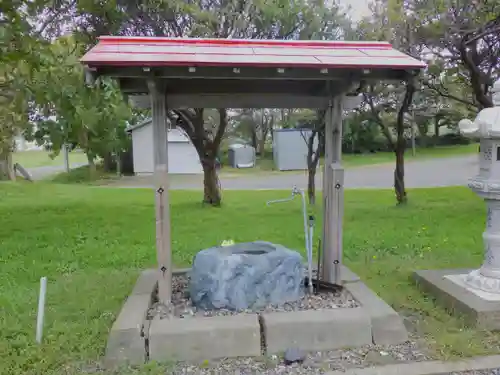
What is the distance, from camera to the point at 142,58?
361cm

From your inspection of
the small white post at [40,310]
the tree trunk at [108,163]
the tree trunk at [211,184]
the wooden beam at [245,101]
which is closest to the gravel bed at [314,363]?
the small white post at [40,310]

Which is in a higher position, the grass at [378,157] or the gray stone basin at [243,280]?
the grass at [378,157]

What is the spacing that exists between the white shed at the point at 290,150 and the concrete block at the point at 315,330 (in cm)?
2024

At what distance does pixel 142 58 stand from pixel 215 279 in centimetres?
191

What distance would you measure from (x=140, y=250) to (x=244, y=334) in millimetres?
3864

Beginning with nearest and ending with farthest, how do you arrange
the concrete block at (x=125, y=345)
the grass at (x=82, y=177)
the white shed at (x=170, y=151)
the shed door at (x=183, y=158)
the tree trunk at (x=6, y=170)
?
the concrete block at (x=125, y=345), the tree trunk at (x=6, y=170), the grass at (x=82, y=177), the white shed at (x=170, y=151), the shed door at (x=183, y=158)

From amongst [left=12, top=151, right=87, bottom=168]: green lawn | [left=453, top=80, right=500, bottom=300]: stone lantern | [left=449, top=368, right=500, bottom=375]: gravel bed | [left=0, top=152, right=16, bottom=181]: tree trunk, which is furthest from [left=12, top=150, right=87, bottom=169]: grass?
[left=449, top=368, right=500, bottom=375]: gravel bed

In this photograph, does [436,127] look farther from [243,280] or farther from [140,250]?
[243,280]

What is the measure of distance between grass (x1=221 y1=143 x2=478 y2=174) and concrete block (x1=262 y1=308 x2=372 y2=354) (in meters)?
19.9

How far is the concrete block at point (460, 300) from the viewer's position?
3.92 metres

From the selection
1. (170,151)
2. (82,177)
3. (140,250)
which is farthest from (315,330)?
(82,177)

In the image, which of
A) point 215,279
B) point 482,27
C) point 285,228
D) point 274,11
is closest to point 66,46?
point 274,11

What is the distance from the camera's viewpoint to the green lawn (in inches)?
1361

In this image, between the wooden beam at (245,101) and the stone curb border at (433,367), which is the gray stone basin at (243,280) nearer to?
the stone curb border at (433,367)
